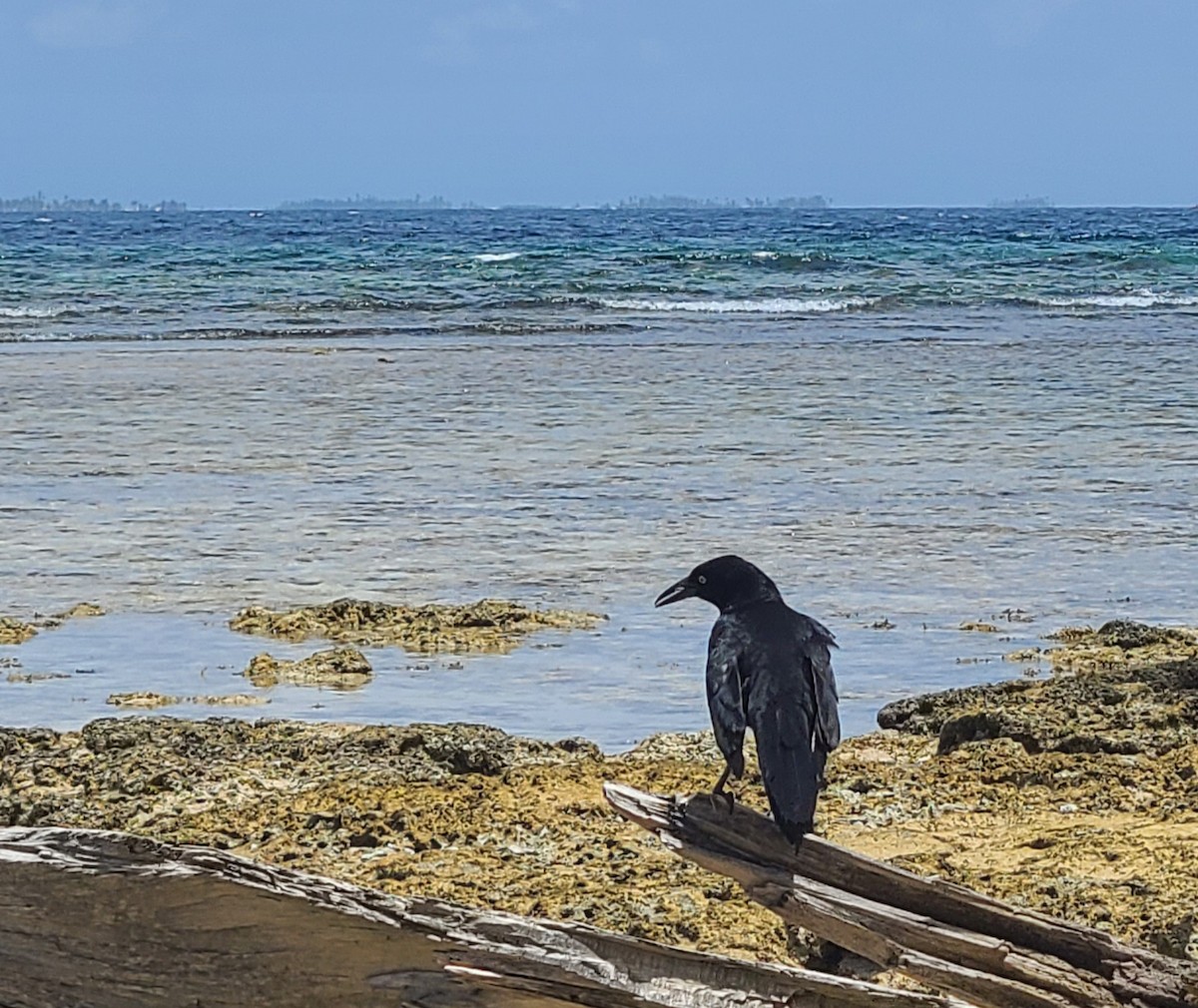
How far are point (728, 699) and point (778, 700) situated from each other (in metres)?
0.16

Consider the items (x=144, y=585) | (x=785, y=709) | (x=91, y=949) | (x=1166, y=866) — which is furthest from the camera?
(x=144, y=585)

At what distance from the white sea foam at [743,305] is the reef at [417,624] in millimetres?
19165

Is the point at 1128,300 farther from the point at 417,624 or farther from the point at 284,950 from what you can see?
the point at 284,950

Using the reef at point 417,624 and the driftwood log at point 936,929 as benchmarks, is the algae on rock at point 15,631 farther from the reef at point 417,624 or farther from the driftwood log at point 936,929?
the driftwood log at point 936,929

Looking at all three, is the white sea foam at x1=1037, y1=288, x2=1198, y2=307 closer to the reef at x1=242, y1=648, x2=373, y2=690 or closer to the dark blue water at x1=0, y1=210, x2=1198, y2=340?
the dark blue water at x1=0, y1=210, x2=1198, y2=340

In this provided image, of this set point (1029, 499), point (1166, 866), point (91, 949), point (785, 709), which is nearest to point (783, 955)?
point (785, 709)

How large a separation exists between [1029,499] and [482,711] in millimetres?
4702

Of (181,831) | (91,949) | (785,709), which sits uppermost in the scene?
(785,709)

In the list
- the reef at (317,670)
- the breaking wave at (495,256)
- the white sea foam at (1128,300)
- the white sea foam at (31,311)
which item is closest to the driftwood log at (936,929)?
the reef at (317,670)

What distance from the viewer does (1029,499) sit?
392 inches

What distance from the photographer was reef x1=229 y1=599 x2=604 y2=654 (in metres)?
7.07

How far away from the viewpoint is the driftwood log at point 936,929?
3.13 meters

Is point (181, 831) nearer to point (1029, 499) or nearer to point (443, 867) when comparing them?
point (443, 867)

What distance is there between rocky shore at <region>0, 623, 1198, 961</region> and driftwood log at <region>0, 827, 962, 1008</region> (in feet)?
4.04
